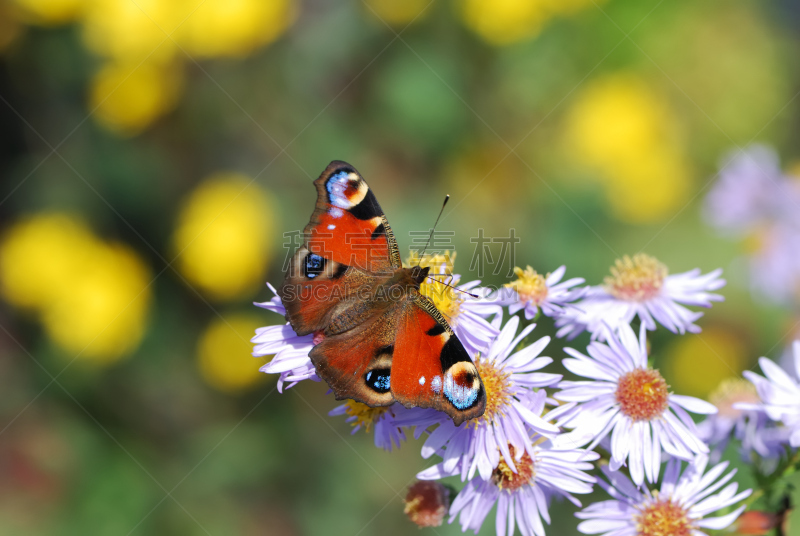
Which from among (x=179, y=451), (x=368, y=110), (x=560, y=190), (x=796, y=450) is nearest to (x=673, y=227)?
(x=560, y=190)

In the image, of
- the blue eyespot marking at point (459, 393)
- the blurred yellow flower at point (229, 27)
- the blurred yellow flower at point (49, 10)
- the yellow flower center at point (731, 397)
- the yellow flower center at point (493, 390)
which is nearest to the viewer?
the blue eyespot marking at point (459, 393)

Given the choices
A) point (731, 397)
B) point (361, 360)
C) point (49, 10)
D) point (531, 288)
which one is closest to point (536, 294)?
point (531, 288)

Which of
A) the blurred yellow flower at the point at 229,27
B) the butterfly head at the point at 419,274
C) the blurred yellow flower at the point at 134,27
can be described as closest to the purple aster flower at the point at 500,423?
the butterfly head at the point at 419,274

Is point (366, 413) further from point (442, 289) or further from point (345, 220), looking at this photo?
point (345, 220)

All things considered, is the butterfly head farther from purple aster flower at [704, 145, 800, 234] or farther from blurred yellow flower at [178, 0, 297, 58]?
purple aster flower at [704, 145, 800, 234]

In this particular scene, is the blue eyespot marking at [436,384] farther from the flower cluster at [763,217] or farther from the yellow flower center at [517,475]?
the flower cluster at [763,217]

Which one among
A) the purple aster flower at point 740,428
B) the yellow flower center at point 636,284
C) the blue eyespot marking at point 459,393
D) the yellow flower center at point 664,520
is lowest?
the blue eyespot marking at point 459,393
